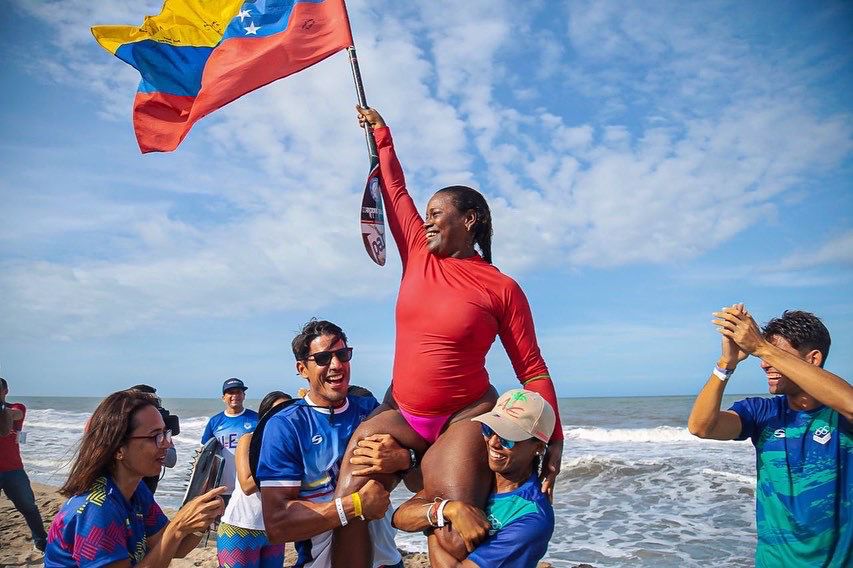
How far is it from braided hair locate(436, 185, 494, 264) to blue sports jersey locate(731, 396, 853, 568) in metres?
1.84

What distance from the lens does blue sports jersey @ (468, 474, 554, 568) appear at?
2660mm

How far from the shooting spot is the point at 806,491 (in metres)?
3.42

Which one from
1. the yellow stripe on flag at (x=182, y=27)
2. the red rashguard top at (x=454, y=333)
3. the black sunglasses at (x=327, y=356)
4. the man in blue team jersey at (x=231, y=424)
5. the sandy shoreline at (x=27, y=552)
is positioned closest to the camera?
the red rashguard top at (x=454, y=333)

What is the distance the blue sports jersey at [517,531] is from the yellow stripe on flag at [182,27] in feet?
13.0

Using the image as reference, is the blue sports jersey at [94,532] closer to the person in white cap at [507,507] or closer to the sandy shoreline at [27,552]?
the person in white cap at [507,507]

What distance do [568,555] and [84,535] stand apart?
295 inches

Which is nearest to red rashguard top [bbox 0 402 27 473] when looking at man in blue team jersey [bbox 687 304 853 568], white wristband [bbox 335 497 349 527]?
white wristband [bbox 335 497 349 527]

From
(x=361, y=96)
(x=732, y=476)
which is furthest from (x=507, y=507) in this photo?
(x=732, y=476)

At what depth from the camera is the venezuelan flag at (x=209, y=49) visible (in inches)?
176

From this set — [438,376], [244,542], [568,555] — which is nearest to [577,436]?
[568,555]

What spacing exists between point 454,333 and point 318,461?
108cm

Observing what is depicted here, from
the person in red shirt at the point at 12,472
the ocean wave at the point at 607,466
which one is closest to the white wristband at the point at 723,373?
the person in red shirt at the point at 12,472

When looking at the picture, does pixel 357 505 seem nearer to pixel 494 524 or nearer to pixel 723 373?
pixel 494 524

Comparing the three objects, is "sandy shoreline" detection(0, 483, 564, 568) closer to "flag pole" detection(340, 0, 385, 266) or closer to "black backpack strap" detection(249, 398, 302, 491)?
"black backpack strap" detection(249, 398, 302, 491)
